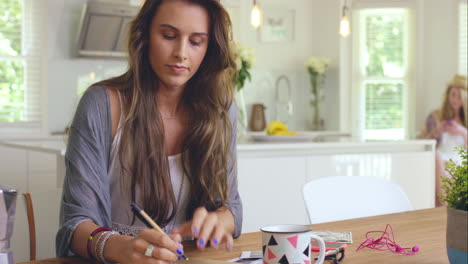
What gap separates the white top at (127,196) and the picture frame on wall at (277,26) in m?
4.87

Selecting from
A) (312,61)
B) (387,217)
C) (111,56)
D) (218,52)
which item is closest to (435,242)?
(387,217)

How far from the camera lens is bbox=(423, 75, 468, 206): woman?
4.98 m

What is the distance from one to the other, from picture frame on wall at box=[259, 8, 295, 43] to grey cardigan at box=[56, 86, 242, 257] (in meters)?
4.96

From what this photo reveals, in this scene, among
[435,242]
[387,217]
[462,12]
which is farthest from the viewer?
[462,12]

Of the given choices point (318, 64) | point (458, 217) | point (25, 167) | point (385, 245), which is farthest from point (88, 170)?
Answer: point (318, 64)

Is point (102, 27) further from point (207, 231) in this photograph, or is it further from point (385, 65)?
Answer: point (207, 231)

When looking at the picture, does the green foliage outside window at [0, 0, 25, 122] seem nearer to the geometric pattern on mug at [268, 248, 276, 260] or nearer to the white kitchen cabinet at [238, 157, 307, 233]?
the white kitchen cabinet at [238, 157, 307, 233]

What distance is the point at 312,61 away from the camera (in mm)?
6324

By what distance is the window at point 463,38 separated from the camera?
20.0 ft

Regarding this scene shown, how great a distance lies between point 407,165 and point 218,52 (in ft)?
8.24

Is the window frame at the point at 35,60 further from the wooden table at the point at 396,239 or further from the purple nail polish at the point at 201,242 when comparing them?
the purple nail polish at the point at 201,242

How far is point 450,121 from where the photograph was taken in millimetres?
5121

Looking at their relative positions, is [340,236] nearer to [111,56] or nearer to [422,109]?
Result: [111,56]

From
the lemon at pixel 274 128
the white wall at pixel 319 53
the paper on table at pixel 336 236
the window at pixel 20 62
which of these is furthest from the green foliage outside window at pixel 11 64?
the paper on table at pixel 336 236
